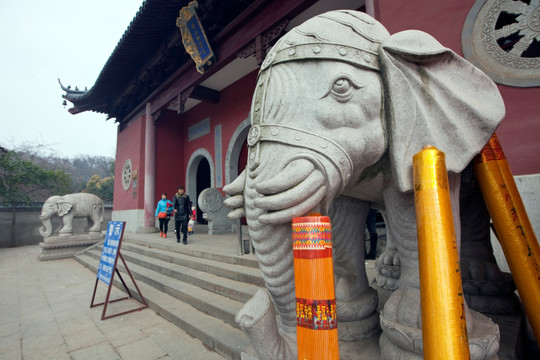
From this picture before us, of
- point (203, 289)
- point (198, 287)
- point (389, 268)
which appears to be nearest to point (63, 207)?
point (198, 287)

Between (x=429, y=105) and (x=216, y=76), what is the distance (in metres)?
7.15

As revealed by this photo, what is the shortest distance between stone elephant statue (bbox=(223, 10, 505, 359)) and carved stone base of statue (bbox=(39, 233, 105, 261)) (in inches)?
322

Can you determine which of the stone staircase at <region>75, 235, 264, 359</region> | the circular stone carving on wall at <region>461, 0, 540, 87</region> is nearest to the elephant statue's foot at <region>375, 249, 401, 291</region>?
the stone staircase at <region>75, 235, 264, 359</region>

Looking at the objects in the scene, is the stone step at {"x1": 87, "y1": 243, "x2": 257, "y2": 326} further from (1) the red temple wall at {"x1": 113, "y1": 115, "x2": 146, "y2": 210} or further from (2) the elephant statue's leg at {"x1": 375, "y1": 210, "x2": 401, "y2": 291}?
(1) the red temple wall at {"x1": 113, "y1": 115, "x2": 146, "y2": 210}

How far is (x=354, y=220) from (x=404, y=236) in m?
0.32

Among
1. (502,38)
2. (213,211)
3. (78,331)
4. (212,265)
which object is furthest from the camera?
(213,211)

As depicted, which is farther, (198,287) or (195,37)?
(195,37)

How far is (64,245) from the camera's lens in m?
7.04

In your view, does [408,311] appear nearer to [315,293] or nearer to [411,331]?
[411,331]

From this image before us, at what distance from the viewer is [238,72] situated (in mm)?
7195

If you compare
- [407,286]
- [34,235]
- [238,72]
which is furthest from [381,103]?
[34,235]

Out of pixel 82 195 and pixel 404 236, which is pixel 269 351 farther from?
pixel 82 195

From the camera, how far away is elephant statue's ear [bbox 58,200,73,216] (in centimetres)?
702

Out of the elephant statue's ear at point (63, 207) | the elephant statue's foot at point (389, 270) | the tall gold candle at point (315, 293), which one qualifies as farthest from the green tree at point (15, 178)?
the tall gold candle at point (315, 293)
